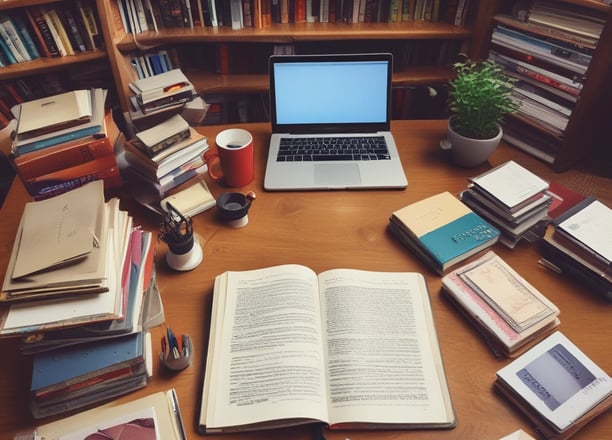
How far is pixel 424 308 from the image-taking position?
0.92 m

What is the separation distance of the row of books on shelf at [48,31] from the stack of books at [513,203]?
1468 mm

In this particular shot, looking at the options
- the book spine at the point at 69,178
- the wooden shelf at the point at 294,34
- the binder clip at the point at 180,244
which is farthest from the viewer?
the wooden shelf at the point at 294,34

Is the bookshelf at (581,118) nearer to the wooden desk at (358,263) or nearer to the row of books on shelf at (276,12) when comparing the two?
the wooden desk at (358,263)

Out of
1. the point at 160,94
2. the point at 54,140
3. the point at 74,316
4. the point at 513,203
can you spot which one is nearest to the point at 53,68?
the point at 160,94

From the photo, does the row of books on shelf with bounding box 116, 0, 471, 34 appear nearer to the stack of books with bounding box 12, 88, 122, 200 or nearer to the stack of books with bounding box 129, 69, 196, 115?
the stack of books with bounding box 129, 69, 196, 115

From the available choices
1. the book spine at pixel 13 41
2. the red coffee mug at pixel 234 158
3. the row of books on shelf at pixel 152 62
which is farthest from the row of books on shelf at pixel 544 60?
the book spine at pixel 13 41

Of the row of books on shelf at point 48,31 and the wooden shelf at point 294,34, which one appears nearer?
the row of books on shelf at point 48,31

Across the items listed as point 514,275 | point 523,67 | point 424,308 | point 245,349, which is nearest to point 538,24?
point 523,67

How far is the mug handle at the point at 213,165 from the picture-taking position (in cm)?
125

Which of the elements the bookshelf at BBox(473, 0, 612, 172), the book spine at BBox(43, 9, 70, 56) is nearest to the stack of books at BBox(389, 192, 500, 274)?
the bookshelf at BBox(473, 0, 612, 172)

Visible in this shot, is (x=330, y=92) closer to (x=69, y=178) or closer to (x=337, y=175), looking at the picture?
(x=337, y=175)

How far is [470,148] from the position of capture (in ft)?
4.05

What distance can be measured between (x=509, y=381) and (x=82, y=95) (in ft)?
3.70

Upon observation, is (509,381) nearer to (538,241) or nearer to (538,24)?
(538,241)
